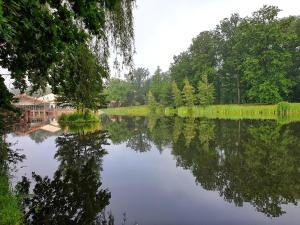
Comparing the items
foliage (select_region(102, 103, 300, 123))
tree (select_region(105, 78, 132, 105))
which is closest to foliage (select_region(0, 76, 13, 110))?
foliage (select_region(102, 103, 300, 123))

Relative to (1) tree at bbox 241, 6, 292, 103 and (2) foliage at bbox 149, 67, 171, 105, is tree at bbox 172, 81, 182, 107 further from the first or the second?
(1) tree at bbox 241, 6, 292, 103

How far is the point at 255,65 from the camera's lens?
61688 millimetres

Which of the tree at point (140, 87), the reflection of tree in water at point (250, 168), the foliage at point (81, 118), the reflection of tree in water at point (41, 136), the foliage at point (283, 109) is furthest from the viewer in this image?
the tree at point (140, 87)

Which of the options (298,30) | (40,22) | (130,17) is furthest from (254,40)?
(40,22)

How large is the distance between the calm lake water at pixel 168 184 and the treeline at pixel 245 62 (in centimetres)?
4445

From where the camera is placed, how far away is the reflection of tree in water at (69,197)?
24.7 ft

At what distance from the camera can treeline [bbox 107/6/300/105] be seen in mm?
59844

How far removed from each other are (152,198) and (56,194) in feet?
8.46

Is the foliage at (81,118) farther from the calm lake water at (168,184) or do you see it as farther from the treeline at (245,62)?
the treeline at (245,62)

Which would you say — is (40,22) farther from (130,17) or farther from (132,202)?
(132,202)

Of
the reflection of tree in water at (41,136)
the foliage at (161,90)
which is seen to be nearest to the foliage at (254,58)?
the foliage at (161,90)

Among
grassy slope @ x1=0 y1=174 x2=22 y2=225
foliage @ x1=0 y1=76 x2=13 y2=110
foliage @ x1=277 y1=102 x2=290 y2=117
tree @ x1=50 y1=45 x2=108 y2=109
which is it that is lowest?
grassy slope @ x1=0 y1=174 x2=22 y2=225

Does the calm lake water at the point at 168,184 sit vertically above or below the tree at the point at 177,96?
below

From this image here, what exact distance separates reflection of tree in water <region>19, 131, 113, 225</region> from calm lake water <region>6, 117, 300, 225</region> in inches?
0.8
